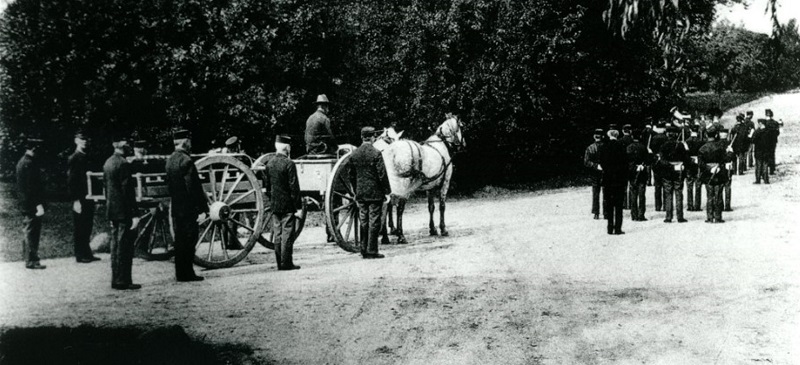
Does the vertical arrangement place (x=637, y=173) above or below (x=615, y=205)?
above

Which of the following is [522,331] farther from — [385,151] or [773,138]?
[773,138]

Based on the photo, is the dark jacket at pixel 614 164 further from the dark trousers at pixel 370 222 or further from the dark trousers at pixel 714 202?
the dark trousers at pixel 370 222

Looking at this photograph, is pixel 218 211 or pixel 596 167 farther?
pixel 596 167

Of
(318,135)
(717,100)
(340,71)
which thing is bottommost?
(318,135)

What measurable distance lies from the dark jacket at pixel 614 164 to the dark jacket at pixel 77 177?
995 centimetres

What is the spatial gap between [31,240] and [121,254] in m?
0.96

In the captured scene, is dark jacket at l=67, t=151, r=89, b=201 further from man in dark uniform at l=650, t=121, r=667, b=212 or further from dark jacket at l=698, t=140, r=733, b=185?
man in dark uniform at l=650, t=121, r=667, b=212

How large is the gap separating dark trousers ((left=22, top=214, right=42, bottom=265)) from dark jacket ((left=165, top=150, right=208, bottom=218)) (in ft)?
6.90

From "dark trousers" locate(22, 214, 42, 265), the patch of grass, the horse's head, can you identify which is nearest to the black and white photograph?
"dark trousers" locate(22, 214, 42, 265)

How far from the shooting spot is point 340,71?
19062 mm

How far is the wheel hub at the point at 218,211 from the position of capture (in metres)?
8.41

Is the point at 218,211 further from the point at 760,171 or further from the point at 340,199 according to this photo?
the point at 760,171

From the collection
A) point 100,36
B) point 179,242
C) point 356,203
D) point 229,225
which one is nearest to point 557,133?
point 356,203

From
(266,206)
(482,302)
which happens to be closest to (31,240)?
(482,302)
